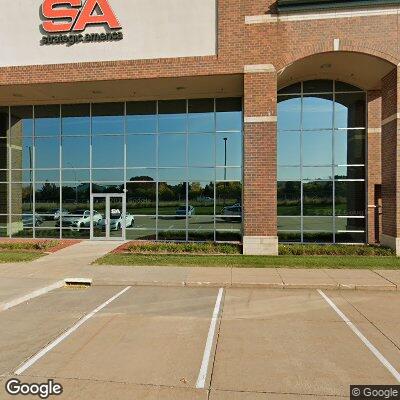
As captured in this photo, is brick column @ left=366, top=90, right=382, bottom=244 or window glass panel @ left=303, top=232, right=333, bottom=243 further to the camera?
window glass panel @ left=303, top=232, right=333, bottom=243

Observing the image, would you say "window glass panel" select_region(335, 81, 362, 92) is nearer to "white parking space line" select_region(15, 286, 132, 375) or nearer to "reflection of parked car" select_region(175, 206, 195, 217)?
"reflection of parked car" select_region(175, 206, 195, 217)

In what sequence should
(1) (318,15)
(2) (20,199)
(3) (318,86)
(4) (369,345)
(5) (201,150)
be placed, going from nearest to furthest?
(4) (369,345) < (1) (318,15) < (3) (318,86) < (5) (201,150) < (2) (20,199)

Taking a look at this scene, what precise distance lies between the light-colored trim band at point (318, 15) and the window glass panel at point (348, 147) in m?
5.61

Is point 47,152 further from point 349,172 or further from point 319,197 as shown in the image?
point 349,172

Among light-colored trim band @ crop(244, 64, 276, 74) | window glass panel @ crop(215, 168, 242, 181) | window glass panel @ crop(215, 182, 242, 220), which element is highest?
light-colored trim band @ crop(244, 64, 276, 74)

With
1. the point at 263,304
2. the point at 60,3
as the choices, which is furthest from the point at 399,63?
the point at 60,3

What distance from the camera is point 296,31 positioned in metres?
15.2

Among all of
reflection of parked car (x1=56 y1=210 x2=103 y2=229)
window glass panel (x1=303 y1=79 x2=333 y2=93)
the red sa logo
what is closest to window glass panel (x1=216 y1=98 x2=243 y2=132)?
window glass panel (x1=303 y1=79 x2=333 y2=93)

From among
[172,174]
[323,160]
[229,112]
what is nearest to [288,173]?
[323,160]

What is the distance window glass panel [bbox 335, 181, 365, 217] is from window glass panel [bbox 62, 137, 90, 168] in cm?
1348

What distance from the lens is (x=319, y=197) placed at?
61.4 ft

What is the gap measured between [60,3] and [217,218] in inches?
487

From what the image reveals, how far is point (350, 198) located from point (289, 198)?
309 centimetres

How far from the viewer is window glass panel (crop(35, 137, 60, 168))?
20656 mm
